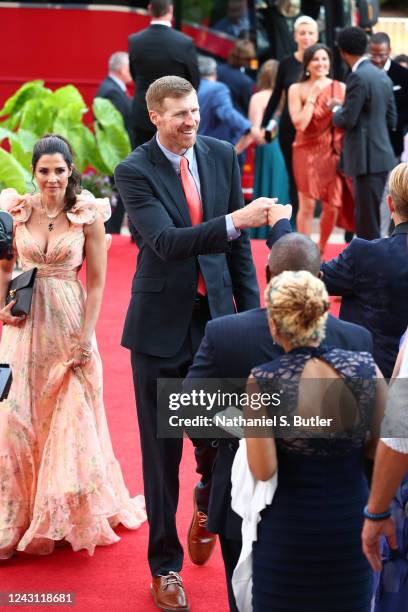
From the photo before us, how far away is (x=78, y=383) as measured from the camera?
496 cm

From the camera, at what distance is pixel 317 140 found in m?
9.62

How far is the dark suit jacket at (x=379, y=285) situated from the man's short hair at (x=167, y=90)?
0.81 meters

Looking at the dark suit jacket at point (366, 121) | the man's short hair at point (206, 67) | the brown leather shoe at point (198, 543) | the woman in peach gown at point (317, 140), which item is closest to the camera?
the brown leather shoe at point (198, 543)

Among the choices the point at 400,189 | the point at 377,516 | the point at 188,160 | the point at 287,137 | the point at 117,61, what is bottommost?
the point at 377,516

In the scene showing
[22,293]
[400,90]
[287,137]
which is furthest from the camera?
[287,137]

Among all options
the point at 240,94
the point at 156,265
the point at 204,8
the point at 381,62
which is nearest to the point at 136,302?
the point at 156,265

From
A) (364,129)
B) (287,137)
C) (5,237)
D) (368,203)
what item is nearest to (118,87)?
(287,137)

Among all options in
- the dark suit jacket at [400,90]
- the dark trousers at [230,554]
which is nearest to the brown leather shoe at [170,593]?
the dark trousers at [230,554]

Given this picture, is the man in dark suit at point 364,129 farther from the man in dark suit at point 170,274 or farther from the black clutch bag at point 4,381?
the black clutch bag at point 4,381

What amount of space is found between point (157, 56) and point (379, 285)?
20.2ft

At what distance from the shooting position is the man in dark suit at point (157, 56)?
964 cm

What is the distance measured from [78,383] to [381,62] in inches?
234

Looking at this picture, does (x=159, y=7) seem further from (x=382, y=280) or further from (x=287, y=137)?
(x=382, y=280)

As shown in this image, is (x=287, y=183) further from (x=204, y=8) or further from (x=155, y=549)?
(x=155, y=549)
